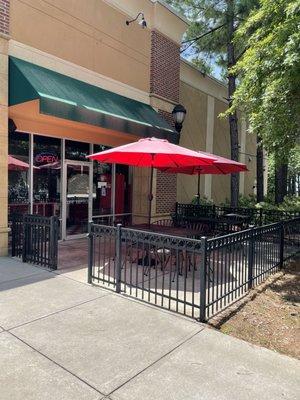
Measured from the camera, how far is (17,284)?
19.2 ft

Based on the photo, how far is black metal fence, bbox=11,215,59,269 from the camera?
6824 millimetres

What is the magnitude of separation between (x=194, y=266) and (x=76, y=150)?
22.3 ft

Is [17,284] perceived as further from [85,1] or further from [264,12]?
[85,1]

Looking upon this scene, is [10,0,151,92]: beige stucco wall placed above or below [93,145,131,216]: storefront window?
above

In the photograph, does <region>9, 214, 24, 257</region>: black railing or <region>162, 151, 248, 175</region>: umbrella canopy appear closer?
<region>9, 214, 24, 257</region>: black railing

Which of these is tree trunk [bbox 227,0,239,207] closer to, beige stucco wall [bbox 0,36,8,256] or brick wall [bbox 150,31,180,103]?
brick wall [bbox 150,31,180,103]

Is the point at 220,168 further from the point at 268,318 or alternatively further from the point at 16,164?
the point at 268,318

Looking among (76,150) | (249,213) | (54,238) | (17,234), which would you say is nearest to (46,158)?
(76,150)

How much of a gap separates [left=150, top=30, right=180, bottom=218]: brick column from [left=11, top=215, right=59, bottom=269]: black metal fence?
5.72 metres

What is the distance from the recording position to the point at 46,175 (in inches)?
386

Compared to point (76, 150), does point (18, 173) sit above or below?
below

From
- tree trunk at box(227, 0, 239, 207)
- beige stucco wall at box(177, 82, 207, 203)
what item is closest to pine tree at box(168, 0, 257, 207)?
tree trunk at box(227, 0, 239, 207)

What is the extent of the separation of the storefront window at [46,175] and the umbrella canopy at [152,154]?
268cm

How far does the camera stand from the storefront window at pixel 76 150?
1034 centimetres
